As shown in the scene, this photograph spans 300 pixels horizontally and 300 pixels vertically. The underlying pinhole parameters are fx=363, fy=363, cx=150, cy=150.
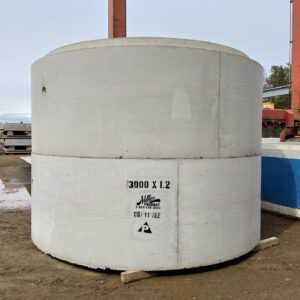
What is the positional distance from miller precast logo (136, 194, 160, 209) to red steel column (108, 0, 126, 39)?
13.1 feet

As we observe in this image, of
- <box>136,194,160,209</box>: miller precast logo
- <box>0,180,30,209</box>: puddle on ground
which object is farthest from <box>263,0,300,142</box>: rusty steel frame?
<box>136,194,160,209</box>: miller precast logo

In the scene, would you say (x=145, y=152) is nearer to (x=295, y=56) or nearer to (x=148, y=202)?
(x=148, y=202)

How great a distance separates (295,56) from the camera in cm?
1316

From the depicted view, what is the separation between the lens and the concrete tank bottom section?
4.66 metres

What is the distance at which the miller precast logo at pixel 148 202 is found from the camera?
4668 mm

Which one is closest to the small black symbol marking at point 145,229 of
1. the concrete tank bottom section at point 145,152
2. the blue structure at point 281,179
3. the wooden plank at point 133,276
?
the concrete tank bottom section at point 145,152

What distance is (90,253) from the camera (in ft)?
15.9

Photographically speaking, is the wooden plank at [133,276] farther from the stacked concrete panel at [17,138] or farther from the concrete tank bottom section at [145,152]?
the stacked concrete panel at [17,138]

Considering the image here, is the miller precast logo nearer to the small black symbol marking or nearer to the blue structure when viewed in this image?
the small black symbol marking

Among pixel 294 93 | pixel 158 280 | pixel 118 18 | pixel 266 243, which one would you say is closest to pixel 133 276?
pixel 158 280

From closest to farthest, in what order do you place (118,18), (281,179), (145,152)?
(145,152), (118,18), (281,179)

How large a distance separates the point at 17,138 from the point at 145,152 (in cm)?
2382

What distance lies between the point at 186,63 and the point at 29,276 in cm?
345

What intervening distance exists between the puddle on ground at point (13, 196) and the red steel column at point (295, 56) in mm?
10131
